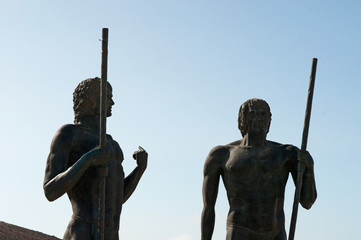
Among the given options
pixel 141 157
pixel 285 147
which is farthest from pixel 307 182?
pixel 141 157

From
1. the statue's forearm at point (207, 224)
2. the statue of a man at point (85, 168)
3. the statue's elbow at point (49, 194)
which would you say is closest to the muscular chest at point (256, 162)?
the statue's forearm at point (207, 224)

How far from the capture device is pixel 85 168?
11078 millimetres

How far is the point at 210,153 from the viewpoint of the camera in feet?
41.6

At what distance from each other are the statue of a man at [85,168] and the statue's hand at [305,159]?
8.17 feet

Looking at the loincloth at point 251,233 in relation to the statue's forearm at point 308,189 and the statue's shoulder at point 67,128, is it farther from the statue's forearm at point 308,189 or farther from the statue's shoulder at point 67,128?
the statue's shoulder at point 67,128

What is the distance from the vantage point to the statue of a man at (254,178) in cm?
1209

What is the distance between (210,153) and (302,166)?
1.47 meters

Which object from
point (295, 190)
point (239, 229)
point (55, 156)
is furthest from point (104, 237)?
point (295, 190)

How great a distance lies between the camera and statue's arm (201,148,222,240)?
12.5 metres

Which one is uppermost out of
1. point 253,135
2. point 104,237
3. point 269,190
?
point 253,135

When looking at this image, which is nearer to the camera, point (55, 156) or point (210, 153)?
point (55, 156)

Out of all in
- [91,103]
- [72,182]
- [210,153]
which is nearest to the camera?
[72,182]

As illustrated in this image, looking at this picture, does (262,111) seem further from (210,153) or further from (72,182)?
(72,182)

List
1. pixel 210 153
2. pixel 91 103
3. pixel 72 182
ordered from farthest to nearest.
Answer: pixel 210 153 < pixel 91 103 < pixel 72 182
